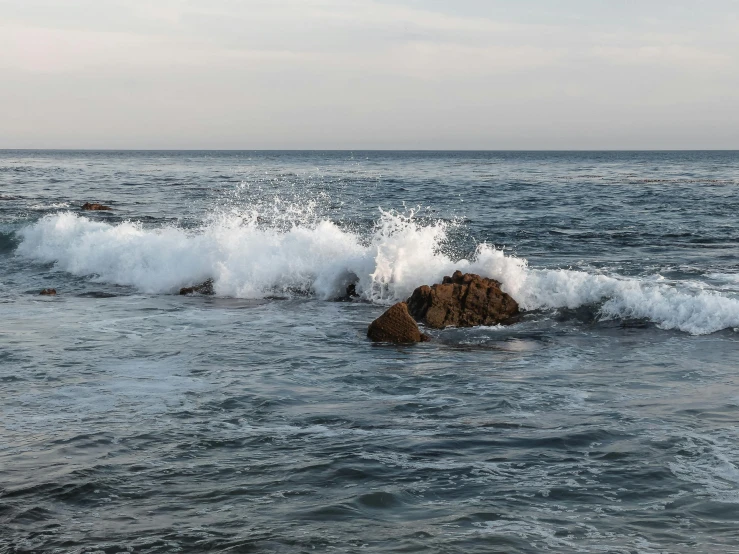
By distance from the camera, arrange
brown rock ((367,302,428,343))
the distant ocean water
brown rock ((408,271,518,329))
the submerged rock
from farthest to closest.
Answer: the submerged rock < brown rock ((408,271,518,329)) < brown rock ((367,302,428,343)) < the distant ocean water

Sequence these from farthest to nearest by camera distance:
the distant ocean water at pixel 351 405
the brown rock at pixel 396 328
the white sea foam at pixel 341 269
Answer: the white sea foam at pixel 341 269 < the brown rock at pixel 396 328 < the distant ocean water at pixel 351 405

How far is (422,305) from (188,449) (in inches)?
236

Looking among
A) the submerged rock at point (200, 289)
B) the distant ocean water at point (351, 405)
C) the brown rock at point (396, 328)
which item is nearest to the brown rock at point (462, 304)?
the distant ocean water at point (351, 405)

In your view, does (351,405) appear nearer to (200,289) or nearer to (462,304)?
(462,304)

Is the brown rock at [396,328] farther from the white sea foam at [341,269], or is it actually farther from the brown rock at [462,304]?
the white sea foam at [341,269]

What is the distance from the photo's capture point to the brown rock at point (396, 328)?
1081cm

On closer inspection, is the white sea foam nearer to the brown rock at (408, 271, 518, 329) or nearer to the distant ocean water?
the distant ocean water

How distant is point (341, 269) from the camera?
15.3 m

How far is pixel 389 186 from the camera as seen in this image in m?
46.1

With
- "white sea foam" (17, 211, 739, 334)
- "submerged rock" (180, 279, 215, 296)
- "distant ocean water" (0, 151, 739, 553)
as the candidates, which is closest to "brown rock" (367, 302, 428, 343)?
"distant ocean water" (0, 151, 739, 553)

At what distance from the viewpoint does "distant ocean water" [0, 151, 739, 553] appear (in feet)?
17.6

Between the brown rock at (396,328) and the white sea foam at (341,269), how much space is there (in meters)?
3.13

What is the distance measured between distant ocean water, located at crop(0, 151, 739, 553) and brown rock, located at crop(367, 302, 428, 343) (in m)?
0.21

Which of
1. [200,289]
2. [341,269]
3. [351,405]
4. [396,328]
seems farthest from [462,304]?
[200,289]
